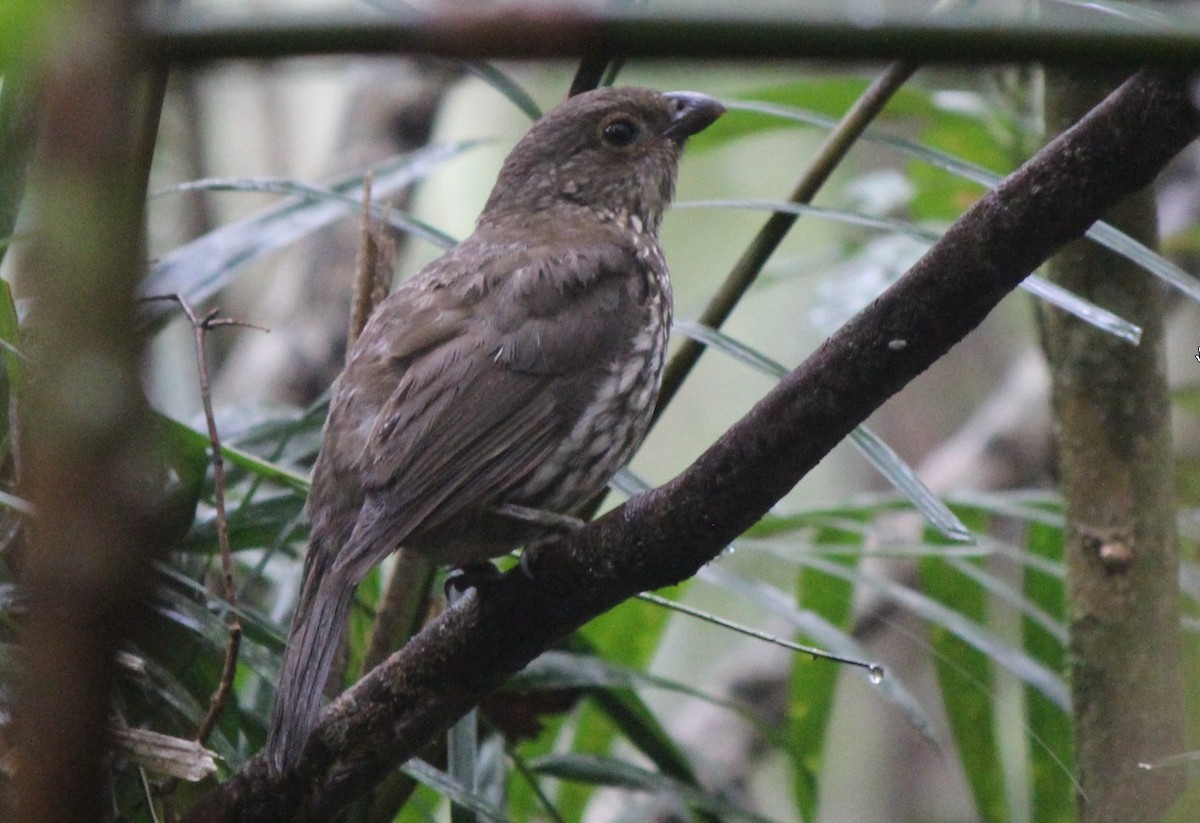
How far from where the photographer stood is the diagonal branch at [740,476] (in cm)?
137

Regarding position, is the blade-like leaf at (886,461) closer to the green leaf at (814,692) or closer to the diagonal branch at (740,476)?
the diagonal branch at (740,476)

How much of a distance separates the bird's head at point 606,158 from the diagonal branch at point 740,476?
1343mm

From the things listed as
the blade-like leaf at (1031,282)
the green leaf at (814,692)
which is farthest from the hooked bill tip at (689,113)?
the green leaf at (814,692)

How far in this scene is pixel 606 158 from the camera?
9.92 feet

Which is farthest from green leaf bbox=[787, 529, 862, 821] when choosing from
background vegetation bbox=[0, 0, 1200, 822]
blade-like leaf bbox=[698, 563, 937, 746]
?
blade-like leaf bbox=[698, 563, 937, 746]

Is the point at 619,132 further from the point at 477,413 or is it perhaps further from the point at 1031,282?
the point at 1031,282

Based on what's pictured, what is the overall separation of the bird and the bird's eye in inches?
11.7

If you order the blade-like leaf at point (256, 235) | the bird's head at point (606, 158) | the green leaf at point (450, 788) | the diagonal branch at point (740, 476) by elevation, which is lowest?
the green leaf at point (450, 788)

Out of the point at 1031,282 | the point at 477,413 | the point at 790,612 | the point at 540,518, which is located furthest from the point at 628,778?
the point at 1031,282

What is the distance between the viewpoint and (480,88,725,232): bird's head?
118 inches

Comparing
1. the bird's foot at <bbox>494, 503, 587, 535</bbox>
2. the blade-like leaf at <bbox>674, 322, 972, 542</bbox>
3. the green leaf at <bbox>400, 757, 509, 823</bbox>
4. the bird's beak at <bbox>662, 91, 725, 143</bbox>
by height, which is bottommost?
the green leaf at <bbox>400, 757, 509, 823</bbox>

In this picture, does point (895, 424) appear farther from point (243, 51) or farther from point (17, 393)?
point (243, 51)

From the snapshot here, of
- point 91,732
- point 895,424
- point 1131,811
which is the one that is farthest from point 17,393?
point 895,424

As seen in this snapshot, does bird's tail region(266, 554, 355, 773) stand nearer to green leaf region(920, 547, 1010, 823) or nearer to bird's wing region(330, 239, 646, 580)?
bird's wing region(330, 239, 646, 580)
